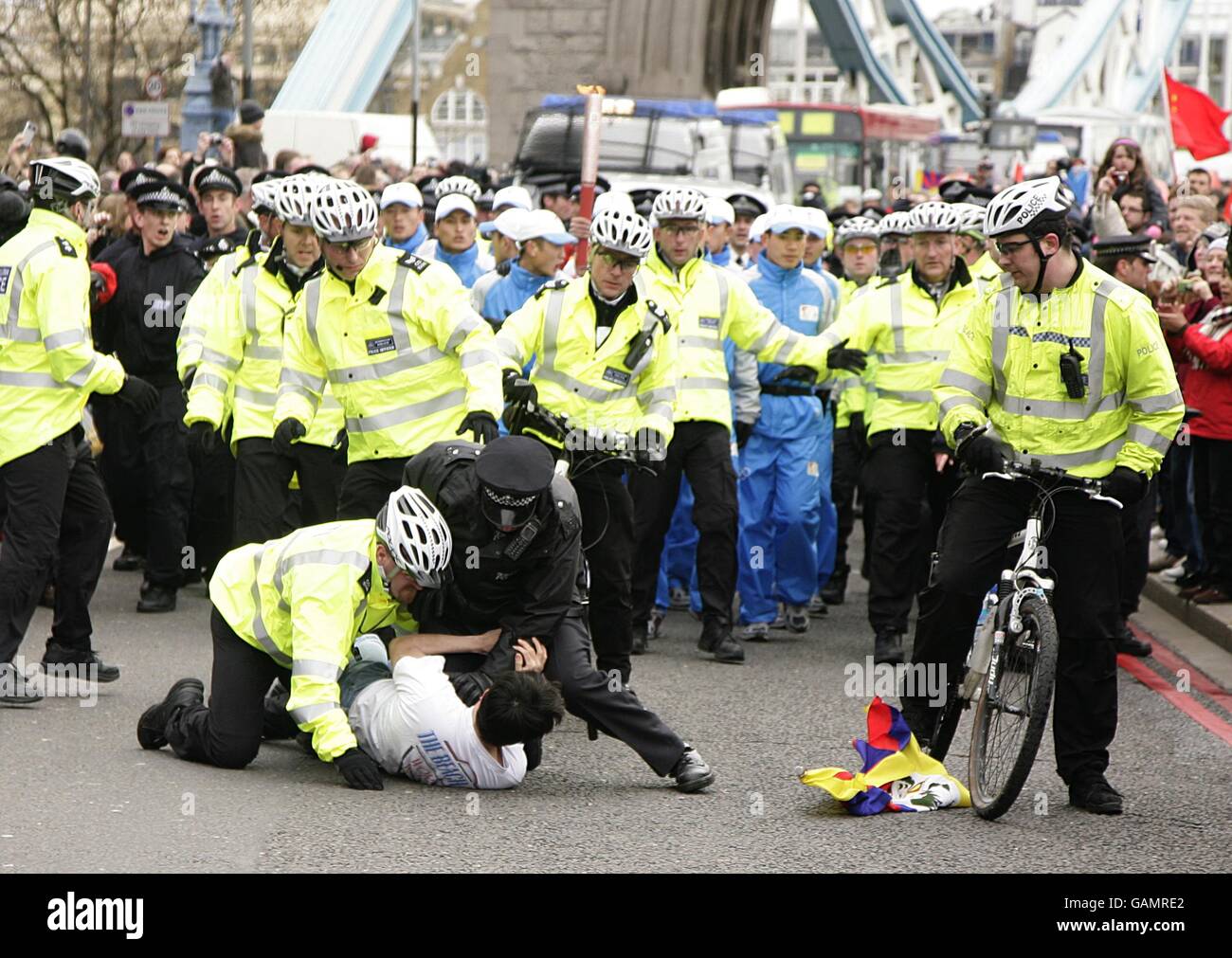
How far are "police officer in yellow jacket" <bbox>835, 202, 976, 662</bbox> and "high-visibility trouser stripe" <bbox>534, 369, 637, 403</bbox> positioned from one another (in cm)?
175

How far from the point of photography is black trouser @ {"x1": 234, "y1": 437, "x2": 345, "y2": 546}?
30.4 feet

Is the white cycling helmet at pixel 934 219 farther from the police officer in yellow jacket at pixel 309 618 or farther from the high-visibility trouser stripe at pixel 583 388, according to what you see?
the police officer in yellow jacket at pixel 309 618

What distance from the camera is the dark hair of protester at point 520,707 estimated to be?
22.4ft

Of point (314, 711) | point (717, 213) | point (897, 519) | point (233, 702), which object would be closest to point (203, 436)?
point (233, 702)

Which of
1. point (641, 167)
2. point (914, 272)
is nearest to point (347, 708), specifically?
point (914, 272)

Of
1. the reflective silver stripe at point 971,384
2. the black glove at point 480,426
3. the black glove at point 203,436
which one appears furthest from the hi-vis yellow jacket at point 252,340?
the reflective silver stripe at point 971,384

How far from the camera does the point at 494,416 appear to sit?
8.00 m

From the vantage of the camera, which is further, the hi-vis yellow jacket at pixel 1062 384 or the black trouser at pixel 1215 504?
the black trouser at pixel 1215 504

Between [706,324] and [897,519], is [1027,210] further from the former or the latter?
[706,324]

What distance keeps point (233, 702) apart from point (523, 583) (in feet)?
3.53

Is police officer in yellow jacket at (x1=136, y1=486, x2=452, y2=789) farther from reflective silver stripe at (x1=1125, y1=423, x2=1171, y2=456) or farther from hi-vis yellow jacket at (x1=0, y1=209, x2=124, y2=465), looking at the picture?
reflective silver stripe at (x1=1125, y1=423, x2=1171, y2=456)

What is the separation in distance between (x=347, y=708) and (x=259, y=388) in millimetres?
2952

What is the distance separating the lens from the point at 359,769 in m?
6.98

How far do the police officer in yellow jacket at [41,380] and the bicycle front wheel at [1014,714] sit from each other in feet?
12.2
